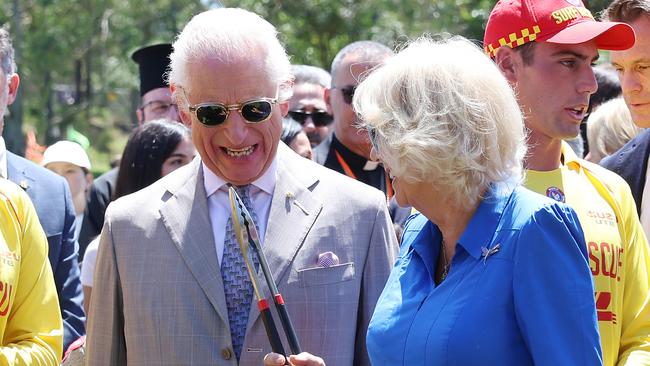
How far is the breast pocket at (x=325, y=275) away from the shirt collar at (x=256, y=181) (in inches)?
13.6

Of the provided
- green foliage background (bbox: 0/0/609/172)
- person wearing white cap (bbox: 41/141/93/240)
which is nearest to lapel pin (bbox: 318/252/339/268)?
person wearing white cap (bbox: 41/141/93/240)

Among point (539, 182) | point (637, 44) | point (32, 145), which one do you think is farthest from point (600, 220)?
point (32, 145)

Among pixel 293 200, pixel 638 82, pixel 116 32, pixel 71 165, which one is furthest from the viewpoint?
pixel 116 32

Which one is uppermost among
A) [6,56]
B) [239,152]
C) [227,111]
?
[6,56]

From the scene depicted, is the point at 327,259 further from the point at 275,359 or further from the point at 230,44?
the point at 230,44

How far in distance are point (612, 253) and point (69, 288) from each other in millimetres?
2638

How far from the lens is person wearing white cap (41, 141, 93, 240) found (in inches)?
311

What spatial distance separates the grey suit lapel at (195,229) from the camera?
137 inches

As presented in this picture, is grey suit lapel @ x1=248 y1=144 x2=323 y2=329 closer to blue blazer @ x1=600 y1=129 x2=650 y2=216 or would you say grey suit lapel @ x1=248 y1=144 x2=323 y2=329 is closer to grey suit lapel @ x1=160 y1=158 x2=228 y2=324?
grey suit lapel @ x1=160 y1=158 x2=228 y2=324

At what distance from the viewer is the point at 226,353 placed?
11.3 ft

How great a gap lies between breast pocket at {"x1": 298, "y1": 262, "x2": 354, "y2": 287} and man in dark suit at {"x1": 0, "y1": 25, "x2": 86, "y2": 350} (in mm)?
1732

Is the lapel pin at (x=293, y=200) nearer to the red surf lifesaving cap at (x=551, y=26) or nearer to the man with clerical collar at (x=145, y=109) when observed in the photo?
the red surf lifesaving cap at (x=551, y=26)

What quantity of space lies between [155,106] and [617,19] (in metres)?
3.35

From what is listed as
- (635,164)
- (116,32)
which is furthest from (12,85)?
(116,32)
